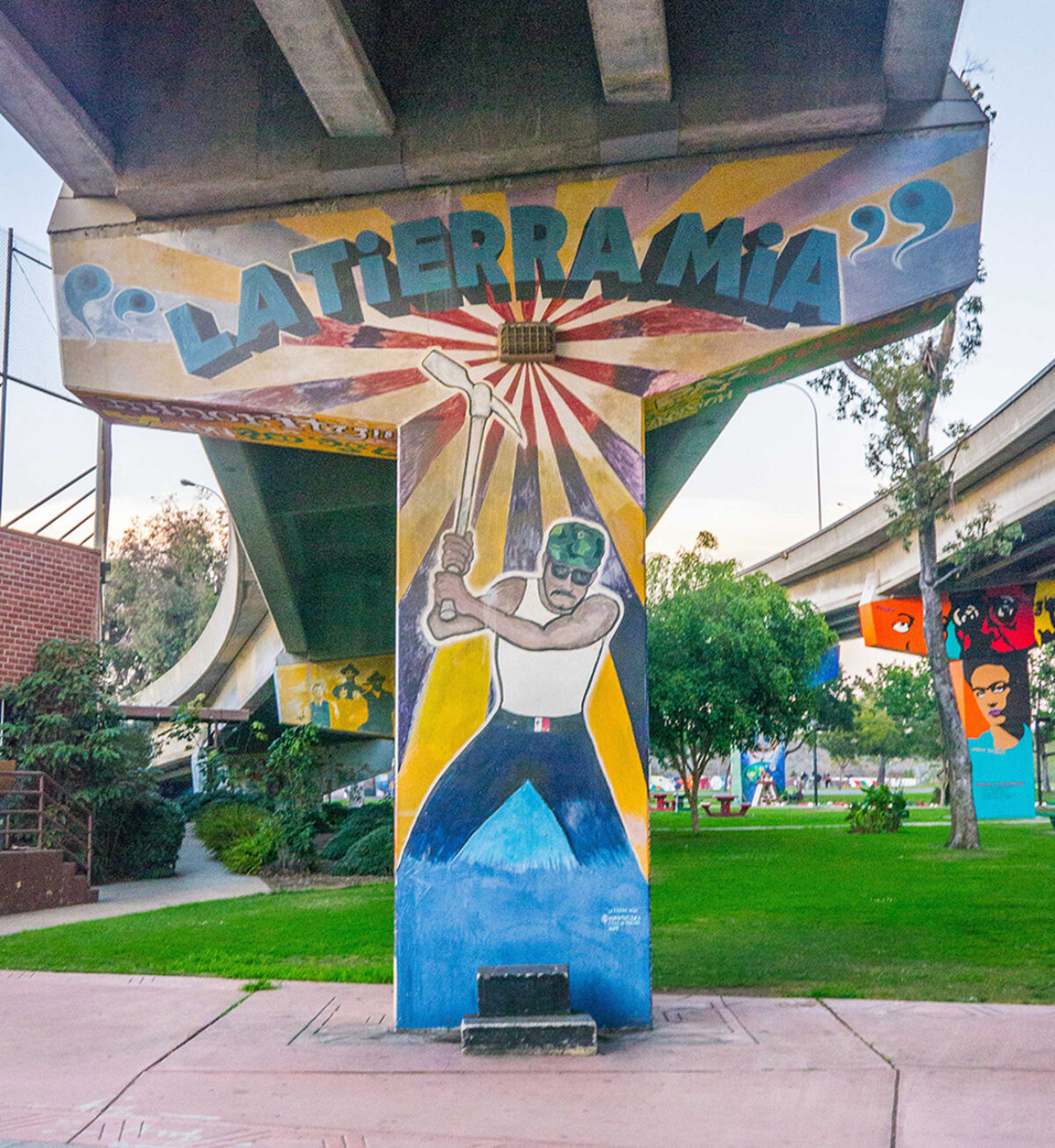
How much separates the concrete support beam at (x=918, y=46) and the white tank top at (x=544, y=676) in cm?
426

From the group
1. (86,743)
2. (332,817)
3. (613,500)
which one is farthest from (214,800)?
(613,500)

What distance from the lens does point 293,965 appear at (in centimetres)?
1008

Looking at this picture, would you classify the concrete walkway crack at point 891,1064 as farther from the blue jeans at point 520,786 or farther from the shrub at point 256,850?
the shrub at point 256,850

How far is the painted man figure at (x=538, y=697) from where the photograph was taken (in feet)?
24.7

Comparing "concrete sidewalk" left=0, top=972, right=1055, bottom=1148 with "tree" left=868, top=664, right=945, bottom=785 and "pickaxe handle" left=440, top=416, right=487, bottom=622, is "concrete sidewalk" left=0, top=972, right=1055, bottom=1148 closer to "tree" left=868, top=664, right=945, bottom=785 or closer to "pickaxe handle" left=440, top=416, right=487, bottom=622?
"pickaxe handle" left=440, top=416, right=487, bottom=622

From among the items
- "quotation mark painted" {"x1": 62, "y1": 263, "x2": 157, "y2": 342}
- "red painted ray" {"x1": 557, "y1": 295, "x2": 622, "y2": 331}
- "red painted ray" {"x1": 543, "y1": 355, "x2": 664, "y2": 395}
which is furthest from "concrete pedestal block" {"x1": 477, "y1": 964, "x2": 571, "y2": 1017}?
"quotation mark painted" {"x1": 62, "y1": 263, "x2": 157, "y2": 342}

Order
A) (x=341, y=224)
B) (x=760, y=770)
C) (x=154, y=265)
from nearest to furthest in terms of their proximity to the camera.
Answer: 1. (x=341, y=224)
2. (x=154, y=265)
3. (x=760, y=770)

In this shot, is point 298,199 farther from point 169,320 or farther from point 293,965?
point 293,965

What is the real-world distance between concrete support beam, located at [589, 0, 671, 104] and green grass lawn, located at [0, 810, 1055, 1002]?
6.56 meters

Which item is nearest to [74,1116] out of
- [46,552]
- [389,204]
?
[389,204]

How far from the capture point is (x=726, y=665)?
26453 millimetres

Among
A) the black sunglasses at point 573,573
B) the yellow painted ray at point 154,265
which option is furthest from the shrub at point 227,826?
the black sunglasses at point 573,573

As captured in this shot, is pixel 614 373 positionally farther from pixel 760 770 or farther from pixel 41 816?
pixel 760 770

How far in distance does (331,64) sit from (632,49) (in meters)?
1.95
